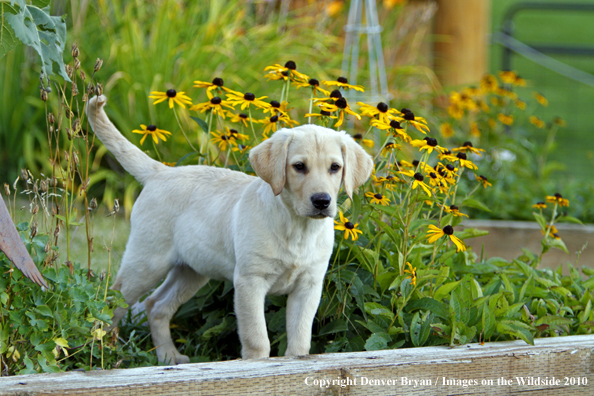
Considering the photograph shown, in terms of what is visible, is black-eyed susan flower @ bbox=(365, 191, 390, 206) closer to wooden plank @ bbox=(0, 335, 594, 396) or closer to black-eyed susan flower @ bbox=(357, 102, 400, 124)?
black-eyed susan flower @ bbox=(357, 102, 400, 124)

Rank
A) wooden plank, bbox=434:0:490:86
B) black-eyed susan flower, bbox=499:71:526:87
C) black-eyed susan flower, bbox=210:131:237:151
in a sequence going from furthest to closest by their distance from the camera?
wooden plank, bbox=434:0:490:86 → black-eyed susan flower, bbox=499:71:526:87 → black-eyed susan flower, bbox=210:131:237:151

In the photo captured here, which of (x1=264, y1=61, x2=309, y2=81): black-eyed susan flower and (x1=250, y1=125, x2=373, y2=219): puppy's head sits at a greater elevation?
(x1=264, y1=61, x2=309, y2=81): black-eyed susan flower

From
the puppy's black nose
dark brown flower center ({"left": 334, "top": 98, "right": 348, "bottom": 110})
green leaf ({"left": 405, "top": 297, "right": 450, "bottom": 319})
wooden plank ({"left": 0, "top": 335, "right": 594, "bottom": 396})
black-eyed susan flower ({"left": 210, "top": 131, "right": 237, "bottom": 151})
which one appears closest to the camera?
wooden plank ({"left": 0, "top": 335, "right": 594, "bottom": 396})

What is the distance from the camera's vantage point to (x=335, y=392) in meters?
2.17

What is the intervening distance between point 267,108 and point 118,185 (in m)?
3.14

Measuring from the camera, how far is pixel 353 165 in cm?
247

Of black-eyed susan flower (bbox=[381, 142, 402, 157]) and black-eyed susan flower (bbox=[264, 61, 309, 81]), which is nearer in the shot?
black-eyed susan flower (bbox=[381, 142, 402, 157])

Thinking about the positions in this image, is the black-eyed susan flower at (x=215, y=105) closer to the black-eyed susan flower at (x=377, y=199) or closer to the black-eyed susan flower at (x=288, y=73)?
the black-eyed susan flower at (x=288, y=73)

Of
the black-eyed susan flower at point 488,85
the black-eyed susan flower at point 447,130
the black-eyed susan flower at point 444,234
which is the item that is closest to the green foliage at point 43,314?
the black-eyed susan flower at point 444,234

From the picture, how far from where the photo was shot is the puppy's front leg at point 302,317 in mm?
2461

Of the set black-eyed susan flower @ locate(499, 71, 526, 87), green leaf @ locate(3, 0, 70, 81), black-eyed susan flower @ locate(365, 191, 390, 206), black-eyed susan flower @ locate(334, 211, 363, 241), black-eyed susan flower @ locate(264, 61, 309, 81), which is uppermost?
green leaf @ locate(3, 0, 70, 81)

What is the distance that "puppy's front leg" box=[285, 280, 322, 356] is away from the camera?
2.46 meters

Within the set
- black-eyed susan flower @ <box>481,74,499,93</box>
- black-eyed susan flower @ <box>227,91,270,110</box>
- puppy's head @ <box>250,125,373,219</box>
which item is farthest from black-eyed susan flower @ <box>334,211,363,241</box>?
black-eyed susan flower @ <box>481,74,499,93</box>

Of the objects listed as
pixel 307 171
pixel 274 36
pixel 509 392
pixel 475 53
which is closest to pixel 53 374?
pixel 307 171
